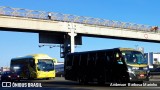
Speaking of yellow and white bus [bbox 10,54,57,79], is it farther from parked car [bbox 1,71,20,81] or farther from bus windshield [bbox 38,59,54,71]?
parked car [bbox 1,71,20,81]

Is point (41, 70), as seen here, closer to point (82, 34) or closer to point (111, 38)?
point (82, 34)

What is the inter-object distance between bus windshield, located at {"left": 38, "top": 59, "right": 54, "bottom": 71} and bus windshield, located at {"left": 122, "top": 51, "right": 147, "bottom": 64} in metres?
16.7

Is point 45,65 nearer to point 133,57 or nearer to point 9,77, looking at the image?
point 9,77

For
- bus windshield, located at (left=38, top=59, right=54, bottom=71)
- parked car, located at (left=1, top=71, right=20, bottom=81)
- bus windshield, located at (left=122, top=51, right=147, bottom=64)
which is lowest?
parked car, located at (left=1, top=71, right=20, bottom=81)

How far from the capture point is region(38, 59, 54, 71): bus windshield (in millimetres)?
38181

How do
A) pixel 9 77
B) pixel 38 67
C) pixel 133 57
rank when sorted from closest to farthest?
1. pixel 133 57
2. pixel 9 77
3. pixel 38 67

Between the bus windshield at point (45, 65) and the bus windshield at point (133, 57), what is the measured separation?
16712 mm

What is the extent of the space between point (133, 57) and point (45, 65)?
1723 centimetres

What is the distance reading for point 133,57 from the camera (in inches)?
902

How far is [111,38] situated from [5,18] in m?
19.7

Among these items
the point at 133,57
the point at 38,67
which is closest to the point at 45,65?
the point at 38,67

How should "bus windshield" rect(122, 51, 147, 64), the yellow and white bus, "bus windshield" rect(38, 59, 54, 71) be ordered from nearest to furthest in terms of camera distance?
"bus windshield" rect(122, 51, 147, 64) < the yellow and white bus < "bus windshield" rect(38, 59, 54, 71)

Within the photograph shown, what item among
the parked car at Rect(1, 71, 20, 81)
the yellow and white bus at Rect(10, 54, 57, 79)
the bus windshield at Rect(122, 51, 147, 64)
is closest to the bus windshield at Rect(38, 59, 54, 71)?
the yellow and white bus at Rect(10, 54, 57, 79)

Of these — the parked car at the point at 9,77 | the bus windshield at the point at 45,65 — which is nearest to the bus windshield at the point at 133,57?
the parked car at the point at 9,77
